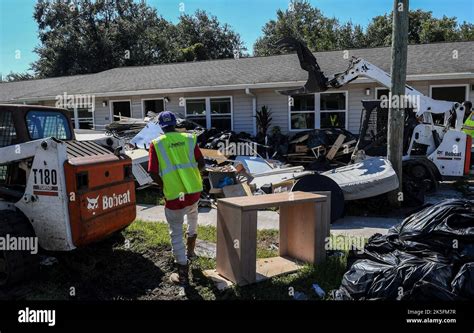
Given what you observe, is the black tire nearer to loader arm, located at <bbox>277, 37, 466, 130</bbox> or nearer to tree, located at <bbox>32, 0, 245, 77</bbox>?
loader arm, located at <bbox>277, 37, 466, 130</bbox>

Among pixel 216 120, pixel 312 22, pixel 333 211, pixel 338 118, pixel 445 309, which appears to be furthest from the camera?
pixel 312 22

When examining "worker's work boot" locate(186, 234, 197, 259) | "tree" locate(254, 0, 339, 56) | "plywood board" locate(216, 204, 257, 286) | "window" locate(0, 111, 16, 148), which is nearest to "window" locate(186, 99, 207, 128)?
"worker's work boot" locate(186, 234, 197, 259)

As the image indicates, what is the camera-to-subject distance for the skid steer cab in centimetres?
447

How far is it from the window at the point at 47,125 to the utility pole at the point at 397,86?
5645 mm

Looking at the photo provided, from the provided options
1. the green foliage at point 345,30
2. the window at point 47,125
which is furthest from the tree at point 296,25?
the window at point 47,125

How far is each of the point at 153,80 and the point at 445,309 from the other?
603 inches

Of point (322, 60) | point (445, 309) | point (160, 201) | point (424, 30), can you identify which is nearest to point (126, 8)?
point (424, 30)

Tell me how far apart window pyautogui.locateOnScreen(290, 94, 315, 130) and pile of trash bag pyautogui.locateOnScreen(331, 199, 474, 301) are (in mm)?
9941

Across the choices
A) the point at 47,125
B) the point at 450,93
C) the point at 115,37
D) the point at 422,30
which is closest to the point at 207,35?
the point at 115,37

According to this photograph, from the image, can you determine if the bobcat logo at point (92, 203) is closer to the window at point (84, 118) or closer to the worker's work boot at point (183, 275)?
the worker's work boot at point (183, 275)

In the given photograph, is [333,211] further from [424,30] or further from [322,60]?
[424,30]

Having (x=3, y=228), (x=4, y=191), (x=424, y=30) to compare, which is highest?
(x=424, y=30)

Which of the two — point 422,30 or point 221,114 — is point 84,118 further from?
point 422,30

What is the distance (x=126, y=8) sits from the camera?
138 ft
